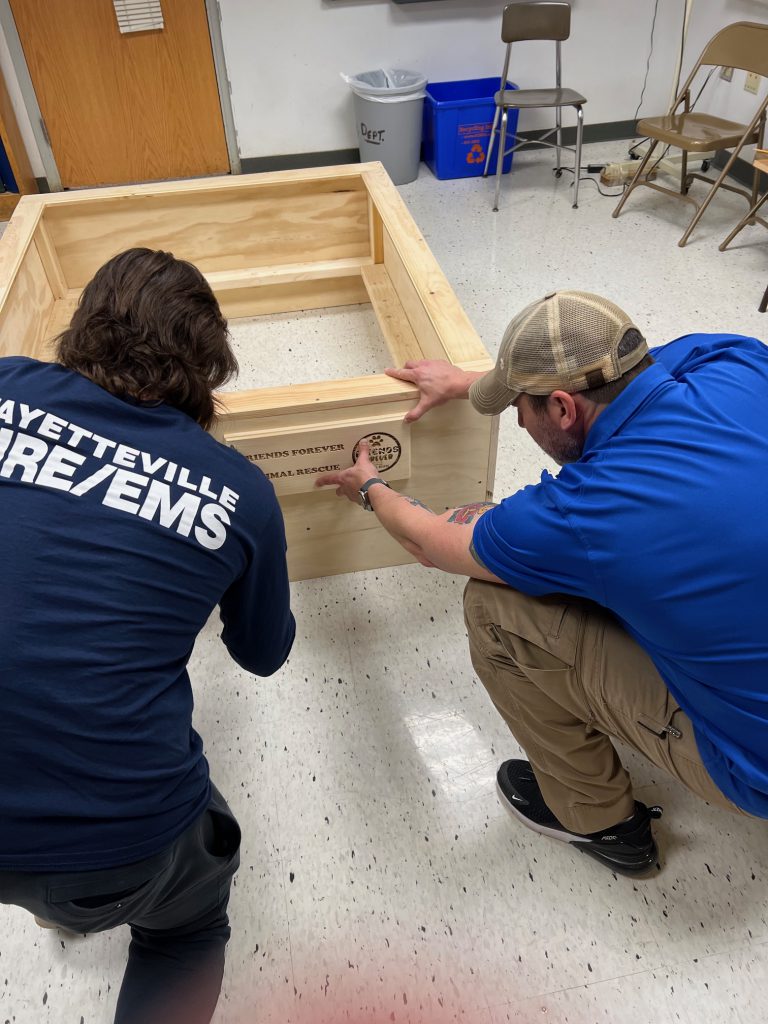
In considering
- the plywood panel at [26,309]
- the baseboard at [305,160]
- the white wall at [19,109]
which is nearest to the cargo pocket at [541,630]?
the plywood panel at [26,309]

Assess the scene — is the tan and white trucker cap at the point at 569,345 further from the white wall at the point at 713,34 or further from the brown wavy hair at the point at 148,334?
the white wall at the point at 713,34

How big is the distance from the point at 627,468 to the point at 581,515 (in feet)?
0.29

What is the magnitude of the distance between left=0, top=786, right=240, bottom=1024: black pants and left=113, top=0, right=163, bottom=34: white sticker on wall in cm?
413

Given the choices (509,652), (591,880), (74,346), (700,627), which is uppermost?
(74,346)

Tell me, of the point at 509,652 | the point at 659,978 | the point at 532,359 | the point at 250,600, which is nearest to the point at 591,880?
the point at 659,978

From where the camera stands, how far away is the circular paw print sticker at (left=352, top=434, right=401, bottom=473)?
5.56 ft

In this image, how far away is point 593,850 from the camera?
4.48 ft

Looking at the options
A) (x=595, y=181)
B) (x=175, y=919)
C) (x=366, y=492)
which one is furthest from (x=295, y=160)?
(x=175, y=919)

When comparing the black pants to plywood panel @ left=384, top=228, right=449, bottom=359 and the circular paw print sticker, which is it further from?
plywood panel @ left=384, top=228, right=449, bottom=359

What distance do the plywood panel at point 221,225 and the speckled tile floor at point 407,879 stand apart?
4.97ft

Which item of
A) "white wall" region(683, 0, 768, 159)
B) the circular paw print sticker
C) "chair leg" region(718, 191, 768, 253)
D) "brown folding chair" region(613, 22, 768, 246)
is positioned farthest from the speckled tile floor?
"white wall" region(683, 0, 768, 159)

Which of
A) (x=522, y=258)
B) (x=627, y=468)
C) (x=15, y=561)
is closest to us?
(x=15, y=561)

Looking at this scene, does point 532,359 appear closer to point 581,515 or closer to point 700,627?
point 581,515

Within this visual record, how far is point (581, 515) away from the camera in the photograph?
98cm
